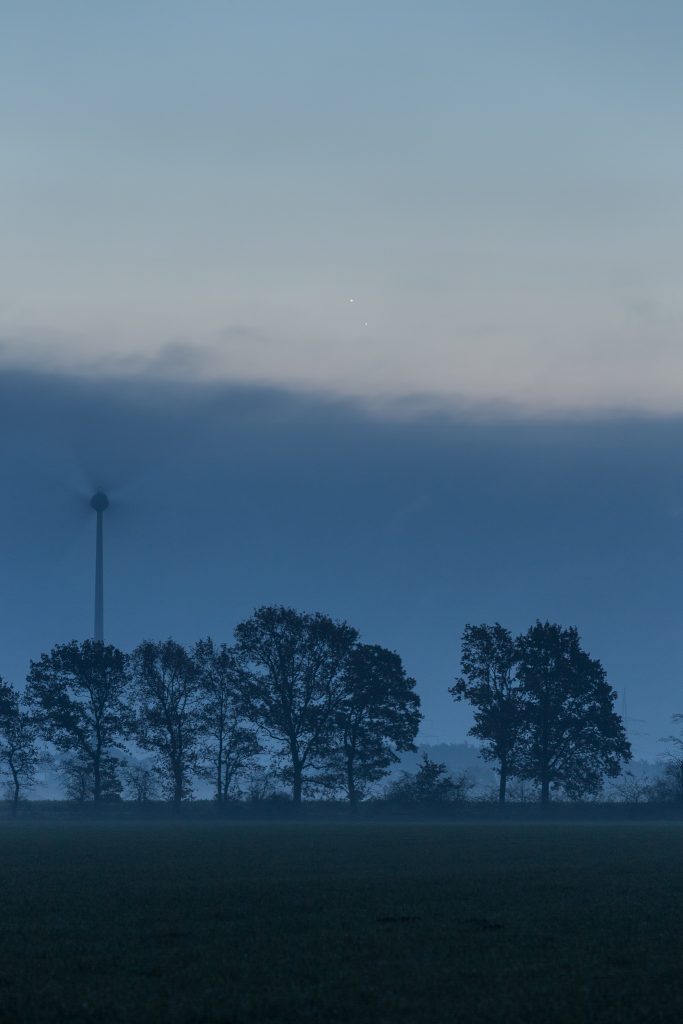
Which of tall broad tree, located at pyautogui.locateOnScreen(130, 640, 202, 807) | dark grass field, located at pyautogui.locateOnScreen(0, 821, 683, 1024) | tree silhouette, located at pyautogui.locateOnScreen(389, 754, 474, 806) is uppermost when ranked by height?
tall broad tree, located at pyautogui.locateOnScreen(130, 640, 202, 807)

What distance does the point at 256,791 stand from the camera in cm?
12388

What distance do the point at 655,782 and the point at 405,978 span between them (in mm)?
106189

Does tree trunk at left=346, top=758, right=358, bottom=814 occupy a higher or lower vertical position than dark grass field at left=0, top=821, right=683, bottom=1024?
higher

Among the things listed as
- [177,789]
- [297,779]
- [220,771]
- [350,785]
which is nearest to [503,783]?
[350,785]

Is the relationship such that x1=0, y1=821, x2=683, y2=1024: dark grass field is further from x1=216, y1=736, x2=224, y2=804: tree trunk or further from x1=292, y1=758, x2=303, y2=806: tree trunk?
x1=216, y1=736, x2=224, y2=804: tree trunk

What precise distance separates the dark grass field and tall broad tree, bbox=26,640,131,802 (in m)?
79.3

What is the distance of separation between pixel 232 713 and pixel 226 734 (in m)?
2.04

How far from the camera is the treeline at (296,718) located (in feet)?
393

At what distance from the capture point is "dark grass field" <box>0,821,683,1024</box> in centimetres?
1844

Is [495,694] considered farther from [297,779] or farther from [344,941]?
[344,941]

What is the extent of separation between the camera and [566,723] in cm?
11894

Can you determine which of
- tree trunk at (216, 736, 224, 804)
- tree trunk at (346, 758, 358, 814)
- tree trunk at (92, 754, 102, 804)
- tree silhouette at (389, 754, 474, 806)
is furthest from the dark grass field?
tree trunk at (216, 736, 224, 804)

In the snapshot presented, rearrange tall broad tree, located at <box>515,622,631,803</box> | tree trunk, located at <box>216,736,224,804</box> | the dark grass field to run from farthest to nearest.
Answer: tree trunk, located at <box>216,736,224,804</box> → tall broad tree, located at <box>515,622,631,803</box> → the dark grass field

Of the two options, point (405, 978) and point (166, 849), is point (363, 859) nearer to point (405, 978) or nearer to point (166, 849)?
point (166, 849)
